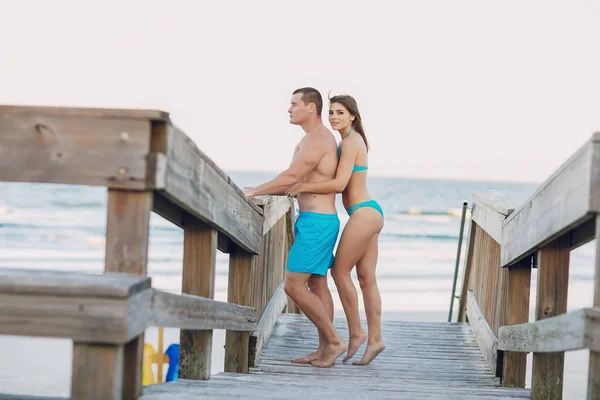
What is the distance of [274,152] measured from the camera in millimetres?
46594

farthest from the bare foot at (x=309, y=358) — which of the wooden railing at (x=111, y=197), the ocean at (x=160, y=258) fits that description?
the wooden railing at (x=111, y=197)

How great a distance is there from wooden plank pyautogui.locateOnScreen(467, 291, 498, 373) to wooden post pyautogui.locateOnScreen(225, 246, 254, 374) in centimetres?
141

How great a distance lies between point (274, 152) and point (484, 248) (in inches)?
1624

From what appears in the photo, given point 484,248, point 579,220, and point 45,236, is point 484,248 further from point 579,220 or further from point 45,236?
point 45,236

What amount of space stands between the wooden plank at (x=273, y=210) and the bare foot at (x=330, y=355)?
81 cm

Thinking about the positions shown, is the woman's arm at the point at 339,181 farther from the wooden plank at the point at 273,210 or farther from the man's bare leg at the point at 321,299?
the man's bare leg at the point at 321,299

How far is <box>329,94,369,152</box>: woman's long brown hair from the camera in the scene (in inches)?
192

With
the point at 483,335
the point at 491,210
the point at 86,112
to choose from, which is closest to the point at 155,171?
the point at 86,112

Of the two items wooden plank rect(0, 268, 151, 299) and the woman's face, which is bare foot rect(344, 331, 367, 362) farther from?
wooden plank rect(0, 268, 151, 299)

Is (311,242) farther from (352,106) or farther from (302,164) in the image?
(352,106)

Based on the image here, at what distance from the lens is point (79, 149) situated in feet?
7.59

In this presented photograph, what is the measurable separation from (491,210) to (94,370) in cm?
322

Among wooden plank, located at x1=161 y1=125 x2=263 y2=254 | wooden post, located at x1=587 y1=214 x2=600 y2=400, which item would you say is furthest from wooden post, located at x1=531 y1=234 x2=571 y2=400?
wooden plank, located at x1=161 y1=125 x2=263 y2=254

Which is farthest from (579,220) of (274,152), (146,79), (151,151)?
(274,152)
